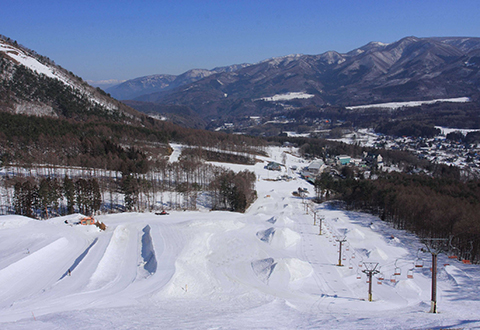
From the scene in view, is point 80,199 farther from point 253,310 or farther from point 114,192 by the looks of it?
point 253,310

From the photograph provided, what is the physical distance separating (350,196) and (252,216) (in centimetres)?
1836

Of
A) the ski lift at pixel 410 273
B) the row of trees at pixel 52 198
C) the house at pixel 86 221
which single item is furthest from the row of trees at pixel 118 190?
the ski lift at pixel 410 273

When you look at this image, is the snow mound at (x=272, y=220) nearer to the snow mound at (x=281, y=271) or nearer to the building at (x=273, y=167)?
the snow mound at (x=281, y=271)

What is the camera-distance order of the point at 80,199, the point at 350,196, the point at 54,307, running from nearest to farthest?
1. the point at 54,307
2. the point at 80,199
3. the point at 350,196

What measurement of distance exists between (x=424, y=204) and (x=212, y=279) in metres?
27.8

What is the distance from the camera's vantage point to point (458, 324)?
48.7ft

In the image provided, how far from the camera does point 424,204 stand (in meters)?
36.8

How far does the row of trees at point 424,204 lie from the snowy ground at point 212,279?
2860 mm

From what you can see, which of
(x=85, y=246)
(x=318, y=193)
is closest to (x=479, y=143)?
(x=318, y=193)

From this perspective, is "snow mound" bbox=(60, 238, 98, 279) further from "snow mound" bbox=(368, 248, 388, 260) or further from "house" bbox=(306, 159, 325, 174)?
"house" bbox=(306, 159, 325, 174)

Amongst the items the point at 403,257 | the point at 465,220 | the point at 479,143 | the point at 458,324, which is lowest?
the point at 403,257

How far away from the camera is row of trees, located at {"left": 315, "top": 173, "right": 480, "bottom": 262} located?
2972 centimetres

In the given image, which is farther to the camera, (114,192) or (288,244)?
(114,192)

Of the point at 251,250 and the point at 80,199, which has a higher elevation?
the point at 80,199
